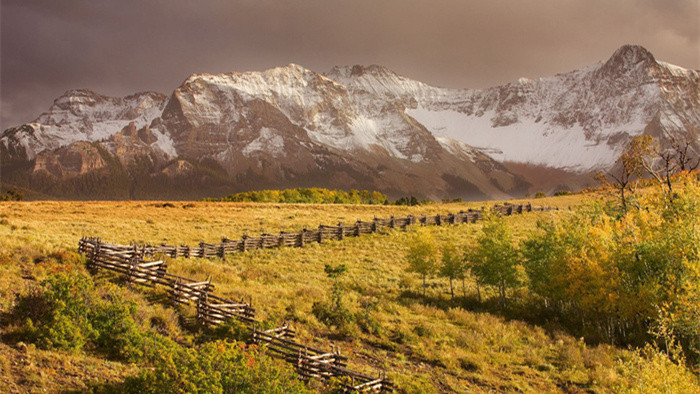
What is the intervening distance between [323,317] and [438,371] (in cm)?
691

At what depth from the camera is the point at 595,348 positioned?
25.2 meters

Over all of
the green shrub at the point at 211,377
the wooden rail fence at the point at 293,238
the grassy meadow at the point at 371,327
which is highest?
the wooden rail fence at the point at 293,238

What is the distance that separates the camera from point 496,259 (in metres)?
32.9

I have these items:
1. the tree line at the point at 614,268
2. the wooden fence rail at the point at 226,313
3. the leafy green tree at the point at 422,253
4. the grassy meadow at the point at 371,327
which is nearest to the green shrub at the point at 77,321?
the grassy meadow at the point at 371,327

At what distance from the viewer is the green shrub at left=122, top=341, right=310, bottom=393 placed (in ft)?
40.8

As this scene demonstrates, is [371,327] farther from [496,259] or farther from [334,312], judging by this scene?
[496,259]

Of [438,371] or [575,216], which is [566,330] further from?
[438,371]

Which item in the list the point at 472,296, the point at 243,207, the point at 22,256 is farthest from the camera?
the point at 243,207

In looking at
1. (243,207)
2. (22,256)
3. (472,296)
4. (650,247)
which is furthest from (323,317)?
(243,207)

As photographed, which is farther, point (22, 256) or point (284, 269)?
point (284, 269)

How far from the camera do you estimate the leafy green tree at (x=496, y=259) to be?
107ft

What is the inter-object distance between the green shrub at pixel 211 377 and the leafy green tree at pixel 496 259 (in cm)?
2212

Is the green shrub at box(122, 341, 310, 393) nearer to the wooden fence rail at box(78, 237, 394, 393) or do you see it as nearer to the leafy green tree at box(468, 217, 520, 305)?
the wooden fence rail at box(78, 237, 394, 393)

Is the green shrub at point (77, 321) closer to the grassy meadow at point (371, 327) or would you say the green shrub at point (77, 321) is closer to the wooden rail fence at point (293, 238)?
the grassy meadow at point (371, 327)
